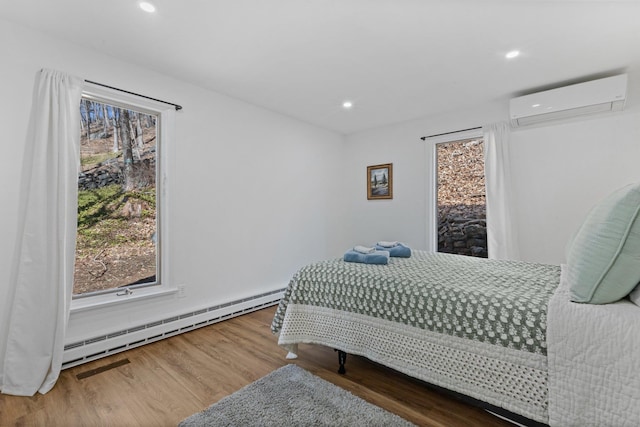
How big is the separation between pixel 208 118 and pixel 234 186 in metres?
0.75

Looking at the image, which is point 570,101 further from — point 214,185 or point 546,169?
point 214,185

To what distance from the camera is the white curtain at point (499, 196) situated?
3.08 m

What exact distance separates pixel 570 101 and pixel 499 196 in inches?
40.9

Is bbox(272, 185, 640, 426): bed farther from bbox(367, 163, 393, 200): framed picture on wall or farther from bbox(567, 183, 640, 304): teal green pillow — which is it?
bbox(367, 163, 393, 200): framed picture on wall

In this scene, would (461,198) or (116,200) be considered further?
(461,198)

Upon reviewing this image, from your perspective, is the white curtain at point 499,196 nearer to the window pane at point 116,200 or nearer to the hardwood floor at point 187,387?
the hardwood floor at point 187,387

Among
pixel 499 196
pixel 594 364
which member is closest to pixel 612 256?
pixel 594 364

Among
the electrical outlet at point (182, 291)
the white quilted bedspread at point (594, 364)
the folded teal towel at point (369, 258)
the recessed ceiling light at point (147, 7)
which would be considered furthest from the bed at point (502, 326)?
the recessed ceiling light at point (147, 7)

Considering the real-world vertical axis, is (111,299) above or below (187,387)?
above

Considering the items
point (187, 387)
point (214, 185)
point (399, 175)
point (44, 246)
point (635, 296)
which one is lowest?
point (187, 387)

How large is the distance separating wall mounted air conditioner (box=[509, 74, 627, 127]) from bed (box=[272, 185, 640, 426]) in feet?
5.36

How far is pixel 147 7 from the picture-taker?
5.78 ft

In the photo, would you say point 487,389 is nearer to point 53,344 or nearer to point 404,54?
point 404,54

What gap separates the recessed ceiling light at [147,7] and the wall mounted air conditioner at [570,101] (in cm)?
322
